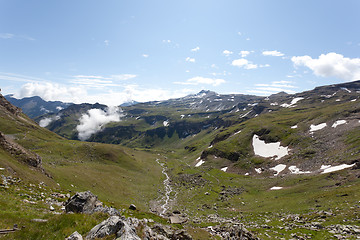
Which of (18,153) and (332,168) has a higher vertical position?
(18,153)

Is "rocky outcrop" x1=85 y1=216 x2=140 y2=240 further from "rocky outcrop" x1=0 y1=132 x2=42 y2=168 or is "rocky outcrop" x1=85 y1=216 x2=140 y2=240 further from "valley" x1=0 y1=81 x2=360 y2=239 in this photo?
"rocky outcrop" x1=0 y1=132 x2=42 y2=168

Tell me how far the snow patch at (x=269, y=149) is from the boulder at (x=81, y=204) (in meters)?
115

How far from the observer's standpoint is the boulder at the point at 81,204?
2008cm

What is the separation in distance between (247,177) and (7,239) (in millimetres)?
105452

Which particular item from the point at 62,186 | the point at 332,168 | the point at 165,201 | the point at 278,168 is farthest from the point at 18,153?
the point at 278,168

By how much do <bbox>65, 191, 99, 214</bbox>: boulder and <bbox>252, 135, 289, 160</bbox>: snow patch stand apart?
4522 inches

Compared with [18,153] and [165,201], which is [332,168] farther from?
[18,153]

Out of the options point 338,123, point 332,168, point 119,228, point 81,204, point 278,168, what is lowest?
point 278,168

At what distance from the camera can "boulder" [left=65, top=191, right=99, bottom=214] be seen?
790 inches

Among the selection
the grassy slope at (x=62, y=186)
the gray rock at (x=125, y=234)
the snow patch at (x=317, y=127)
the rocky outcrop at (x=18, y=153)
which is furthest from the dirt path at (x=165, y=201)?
the snow patch at (x=317, y=127)

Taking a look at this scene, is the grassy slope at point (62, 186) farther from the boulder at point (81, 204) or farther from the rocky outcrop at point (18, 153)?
the rocky outcrop at point (18, 153)

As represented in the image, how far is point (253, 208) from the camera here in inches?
2303

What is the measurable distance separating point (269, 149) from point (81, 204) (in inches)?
5114

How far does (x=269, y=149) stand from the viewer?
126 m
